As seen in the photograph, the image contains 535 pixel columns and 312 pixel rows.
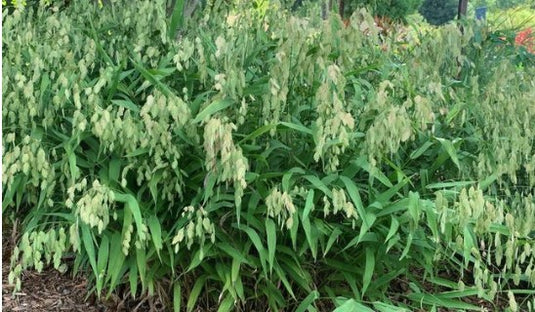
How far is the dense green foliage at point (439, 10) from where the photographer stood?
84.7 feet

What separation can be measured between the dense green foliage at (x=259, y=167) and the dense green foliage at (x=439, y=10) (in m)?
24.1

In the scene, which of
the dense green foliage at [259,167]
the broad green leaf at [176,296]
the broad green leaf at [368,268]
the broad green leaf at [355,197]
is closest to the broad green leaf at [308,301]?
the dense green foliage at [259,167]

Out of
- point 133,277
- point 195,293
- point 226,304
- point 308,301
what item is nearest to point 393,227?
point 308,301

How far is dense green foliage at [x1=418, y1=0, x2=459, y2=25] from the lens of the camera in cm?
2581

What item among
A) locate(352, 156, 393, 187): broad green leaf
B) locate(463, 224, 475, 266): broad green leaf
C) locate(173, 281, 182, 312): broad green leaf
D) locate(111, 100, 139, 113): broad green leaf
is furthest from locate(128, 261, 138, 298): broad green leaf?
locate(463, 224, 475, 266): broad green leaf

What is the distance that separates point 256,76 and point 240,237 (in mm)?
604

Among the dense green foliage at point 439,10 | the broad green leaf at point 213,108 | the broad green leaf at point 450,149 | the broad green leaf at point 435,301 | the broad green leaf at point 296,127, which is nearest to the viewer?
the broad green leaf at point 213,108

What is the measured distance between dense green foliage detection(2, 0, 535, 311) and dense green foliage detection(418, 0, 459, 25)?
79.0 ft

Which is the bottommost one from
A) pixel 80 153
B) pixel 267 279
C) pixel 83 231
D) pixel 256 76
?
pixel 267 279

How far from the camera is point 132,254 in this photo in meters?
2.29

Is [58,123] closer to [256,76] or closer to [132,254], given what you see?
[132,254]

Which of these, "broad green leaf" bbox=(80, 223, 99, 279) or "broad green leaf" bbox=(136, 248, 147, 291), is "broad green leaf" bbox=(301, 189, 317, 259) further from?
"broad green leaf" bbox=(80, 223, 99, 279)

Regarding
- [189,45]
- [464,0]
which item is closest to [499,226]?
[189,45]

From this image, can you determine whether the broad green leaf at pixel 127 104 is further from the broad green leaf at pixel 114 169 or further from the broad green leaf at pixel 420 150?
the broad green leaf at pixel 420 150
